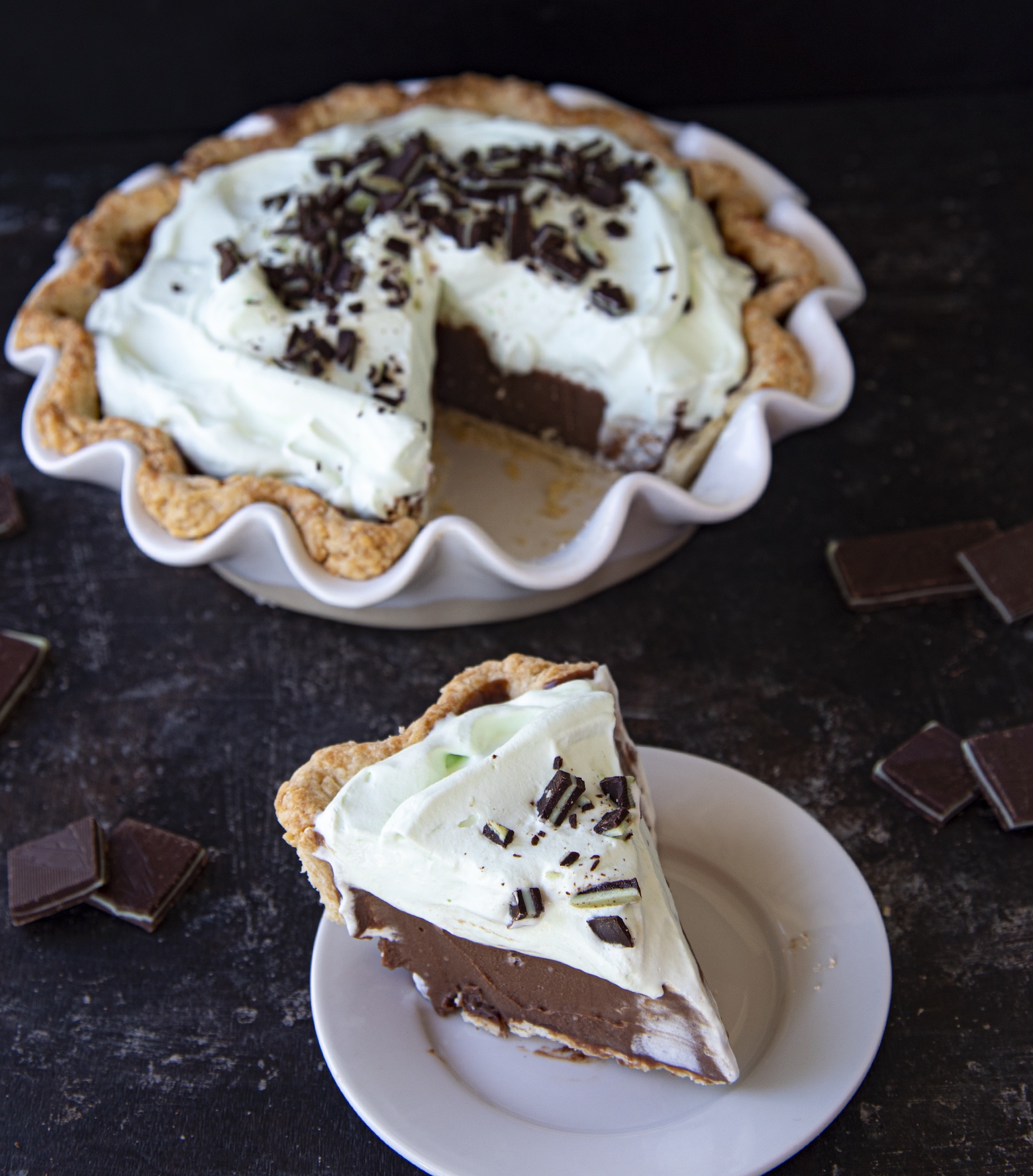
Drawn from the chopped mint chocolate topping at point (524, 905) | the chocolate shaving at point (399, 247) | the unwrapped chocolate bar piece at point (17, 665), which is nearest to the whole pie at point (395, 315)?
the chocolate shaving at point (399, 247)

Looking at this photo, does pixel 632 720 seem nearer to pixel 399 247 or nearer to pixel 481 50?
pixel 399 247

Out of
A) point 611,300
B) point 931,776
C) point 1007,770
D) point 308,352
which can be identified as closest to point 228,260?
point 308,352

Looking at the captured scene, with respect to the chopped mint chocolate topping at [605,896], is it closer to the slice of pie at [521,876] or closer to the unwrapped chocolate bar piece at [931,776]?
the slice of pie at [521,876]

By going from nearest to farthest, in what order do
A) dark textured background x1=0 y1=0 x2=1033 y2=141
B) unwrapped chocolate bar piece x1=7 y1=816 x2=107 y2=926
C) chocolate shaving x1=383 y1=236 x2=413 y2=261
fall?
unwrapped chocolate bar piece x1=7 y1=816 x2=107 y2=926 < chocolate shaving x1=383 y1=236 x2=413 y2=261 < dark textured background x1=0 y1=0 x2=1033 y2=141

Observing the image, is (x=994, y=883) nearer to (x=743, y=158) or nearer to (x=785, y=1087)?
(x=785, y=1087)

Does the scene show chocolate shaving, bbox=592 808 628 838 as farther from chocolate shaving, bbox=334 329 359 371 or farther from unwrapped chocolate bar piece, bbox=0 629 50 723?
unwrapped chocolate bar piece, bbox=0 629 50 723

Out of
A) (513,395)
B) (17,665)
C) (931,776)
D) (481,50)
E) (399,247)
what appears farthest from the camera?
(481,50)

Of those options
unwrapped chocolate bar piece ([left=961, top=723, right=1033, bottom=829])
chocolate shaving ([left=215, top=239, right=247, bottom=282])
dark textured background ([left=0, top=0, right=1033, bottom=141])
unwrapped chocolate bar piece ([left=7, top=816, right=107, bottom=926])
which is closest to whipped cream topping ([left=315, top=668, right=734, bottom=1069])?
unwrapped chocolate bar piece ([left=7, top=816, right=107, bottom=926])
